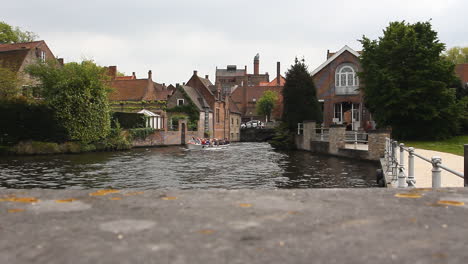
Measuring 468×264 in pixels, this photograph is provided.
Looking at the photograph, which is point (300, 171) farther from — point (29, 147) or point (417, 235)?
point (29, 147)

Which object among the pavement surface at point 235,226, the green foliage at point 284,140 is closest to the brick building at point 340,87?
the green foliage at point 284,140

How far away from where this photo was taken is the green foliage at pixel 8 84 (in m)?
34.4

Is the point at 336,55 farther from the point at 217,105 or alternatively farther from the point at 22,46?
the point at 22,46

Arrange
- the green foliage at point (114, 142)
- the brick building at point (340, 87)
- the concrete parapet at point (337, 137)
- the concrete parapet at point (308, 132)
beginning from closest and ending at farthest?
1. the concrete parapet at point (337, 137)
2. the concrete parapet at point (308, 132)
3. the green foliage at point (114, 142)
4. the brick building at point (340, 87)

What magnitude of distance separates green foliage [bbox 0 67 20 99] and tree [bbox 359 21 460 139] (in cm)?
3033

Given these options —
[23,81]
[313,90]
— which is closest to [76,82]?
[23,81]

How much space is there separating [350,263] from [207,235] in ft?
4.00

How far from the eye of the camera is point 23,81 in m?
37.5

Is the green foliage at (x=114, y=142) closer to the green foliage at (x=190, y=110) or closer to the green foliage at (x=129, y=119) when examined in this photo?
the green foliage at (x=129, y=119)

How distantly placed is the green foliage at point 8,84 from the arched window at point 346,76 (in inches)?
1206

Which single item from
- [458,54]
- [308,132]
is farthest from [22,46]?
[458,54]

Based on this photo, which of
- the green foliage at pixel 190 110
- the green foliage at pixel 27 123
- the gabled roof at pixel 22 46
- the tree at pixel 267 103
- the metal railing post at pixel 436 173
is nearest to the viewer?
the metal railing post at pixel 436 173

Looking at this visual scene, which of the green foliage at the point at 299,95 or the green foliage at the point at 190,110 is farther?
the green foliage at the point at 190,110

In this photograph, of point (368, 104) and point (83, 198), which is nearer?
point (83, 198)
